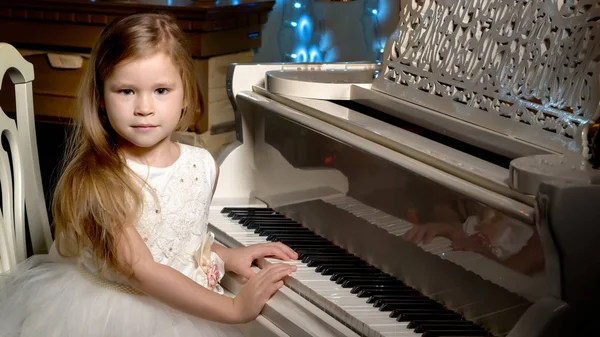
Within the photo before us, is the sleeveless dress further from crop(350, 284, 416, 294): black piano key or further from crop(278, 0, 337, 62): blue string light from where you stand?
crop(278, 0, 337, 62): blue string light

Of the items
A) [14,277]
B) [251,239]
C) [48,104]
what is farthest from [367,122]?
[48,104]

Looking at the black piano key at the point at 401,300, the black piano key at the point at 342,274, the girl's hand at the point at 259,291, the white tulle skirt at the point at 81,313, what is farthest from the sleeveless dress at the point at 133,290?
the black piano key at the point at 401,300

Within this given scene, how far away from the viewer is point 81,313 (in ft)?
7.35

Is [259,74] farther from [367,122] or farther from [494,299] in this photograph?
[494,299]

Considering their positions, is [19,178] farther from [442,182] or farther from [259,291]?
[442,182]

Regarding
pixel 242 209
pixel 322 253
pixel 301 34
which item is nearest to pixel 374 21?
pixel 301 34

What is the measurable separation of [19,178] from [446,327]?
134 centimetres

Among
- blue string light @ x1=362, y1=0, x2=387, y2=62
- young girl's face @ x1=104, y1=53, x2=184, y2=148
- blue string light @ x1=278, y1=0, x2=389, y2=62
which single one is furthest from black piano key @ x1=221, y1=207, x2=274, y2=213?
blue string light @ x1=278, y1=0, x2=389, y2=62

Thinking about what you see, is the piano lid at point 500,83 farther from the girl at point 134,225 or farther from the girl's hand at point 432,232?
the girl at point 134,225

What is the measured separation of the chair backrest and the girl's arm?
48 cm

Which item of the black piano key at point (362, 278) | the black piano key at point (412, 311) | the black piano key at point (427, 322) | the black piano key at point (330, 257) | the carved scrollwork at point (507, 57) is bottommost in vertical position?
the black piano key at point (330, 257)

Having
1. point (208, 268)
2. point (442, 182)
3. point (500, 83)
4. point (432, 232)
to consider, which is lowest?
point (208, 268)

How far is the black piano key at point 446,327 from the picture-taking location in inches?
73.3

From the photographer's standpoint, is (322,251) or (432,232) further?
(322,251)
